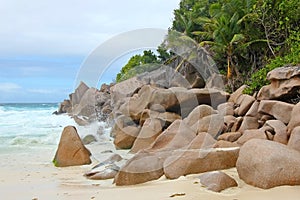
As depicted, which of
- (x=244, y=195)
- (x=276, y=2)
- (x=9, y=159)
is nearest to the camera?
(x=244, y=195)

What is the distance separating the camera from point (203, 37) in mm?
21891

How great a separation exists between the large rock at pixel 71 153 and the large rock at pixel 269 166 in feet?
17.8

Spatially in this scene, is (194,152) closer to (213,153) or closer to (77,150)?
(213,153)

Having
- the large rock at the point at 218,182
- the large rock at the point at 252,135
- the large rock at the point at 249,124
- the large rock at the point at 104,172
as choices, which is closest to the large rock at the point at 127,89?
the large rock at the point at 249,124

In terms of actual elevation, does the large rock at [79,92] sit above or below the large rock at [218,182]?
above

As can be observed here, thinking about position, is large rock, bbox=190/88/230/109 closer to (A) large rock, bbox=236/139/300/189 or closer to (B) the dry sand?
(B) the dry sand

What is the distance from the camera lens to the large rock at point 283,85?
379 inches

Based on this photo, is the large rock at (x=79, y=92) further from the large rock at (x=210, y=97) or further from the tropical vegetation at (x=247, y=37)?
the large rock at (x=210, y=97)

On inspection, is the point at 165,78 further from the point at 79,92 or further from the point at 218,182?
the point at 218,182

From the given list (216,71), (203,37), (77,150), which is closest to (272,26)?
(216,71)

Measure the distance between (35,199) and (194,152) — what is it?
276 centimetres

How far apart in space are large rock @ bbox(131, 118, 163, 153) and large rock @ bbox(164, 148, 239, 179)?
4.29 metres

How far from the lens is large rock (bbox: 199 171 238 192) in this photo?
520 cm

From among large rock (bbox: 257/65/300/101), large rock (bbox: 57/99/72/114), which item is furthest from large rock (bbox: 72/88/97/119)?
large rock (bbox: 257/65/300/101)
